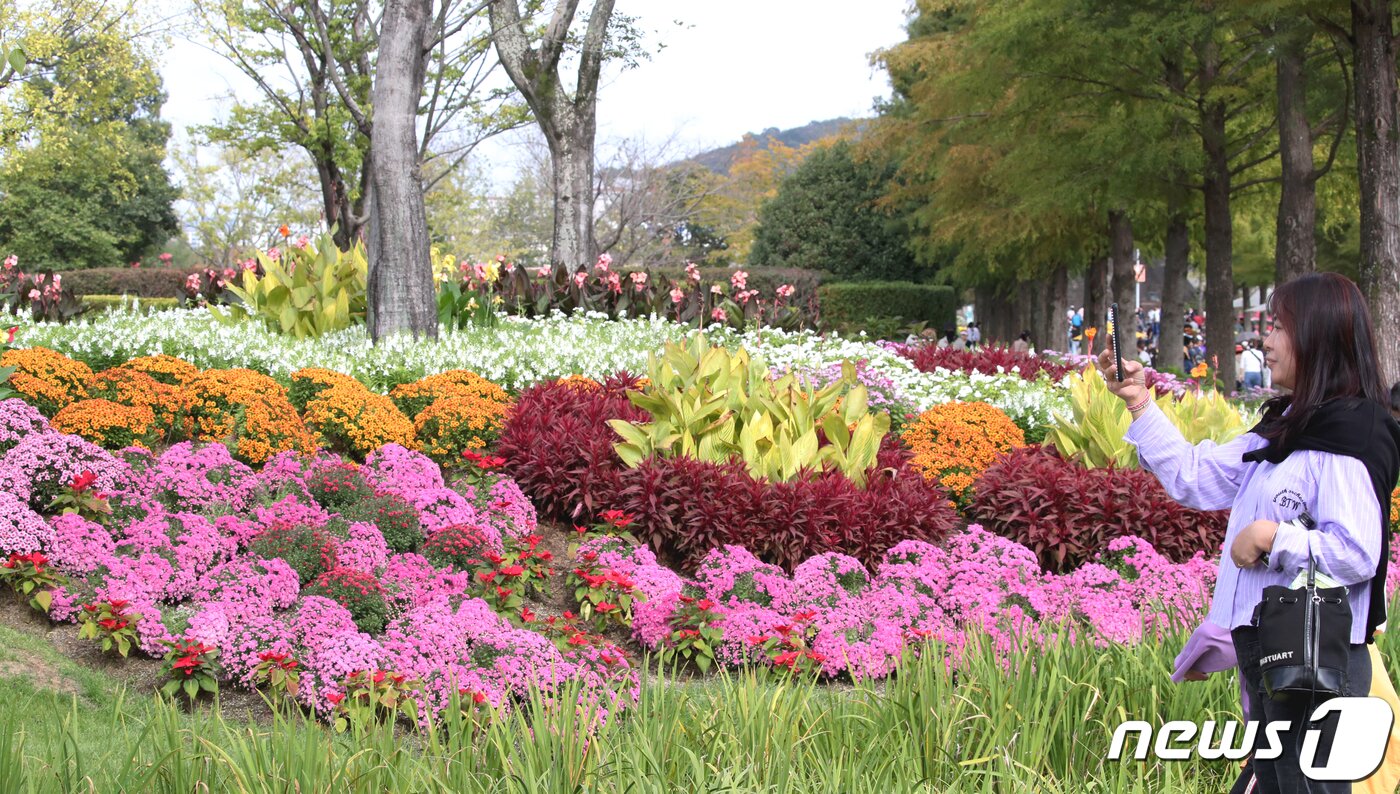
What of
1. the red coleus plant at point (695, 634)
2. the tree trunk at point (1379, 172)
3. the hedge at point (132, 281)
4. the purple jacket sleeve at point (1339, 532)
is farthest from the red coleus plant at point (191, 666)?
the hedge at point (132, 281)

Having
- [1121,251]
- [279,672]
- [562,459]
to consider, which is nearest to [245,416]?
[562,459]

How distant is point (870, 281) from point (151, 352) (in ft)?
73.1

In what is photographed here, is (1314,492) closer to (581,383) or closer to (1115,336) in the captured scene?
(1115,336)

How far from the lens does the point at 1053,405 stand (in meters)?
8.17

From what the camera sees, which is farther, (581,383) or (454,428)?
(581,383)

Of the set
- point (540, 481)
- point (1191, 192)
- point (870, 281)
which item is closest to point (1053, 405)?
point (540, 481)

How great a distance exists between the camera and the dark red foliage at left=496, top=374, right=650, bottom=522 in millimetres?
5984

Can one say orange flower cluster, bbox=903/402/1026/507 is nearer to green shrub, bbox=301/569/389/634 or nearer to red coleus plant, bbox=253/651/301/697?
green shrub, bbox=301/569/389/634

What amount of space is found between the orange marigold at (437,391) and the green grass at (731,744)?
320 cm

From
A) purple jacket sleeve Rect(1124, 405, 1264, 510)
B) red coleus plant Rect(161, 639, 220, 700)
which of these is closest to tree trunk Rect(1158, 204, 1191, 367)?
purple jacket sleeve Rect(1124, 405, 1264, 510)

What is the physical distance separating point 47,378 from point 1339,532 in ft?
19.5

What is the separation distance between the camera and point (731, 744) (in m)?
2.98

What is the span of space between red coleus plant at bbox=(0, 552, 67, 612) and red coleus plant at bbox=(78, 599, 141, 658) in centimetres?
30

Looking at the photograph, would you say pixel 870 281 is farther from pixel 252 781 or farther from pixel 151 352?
pixel 252 781
